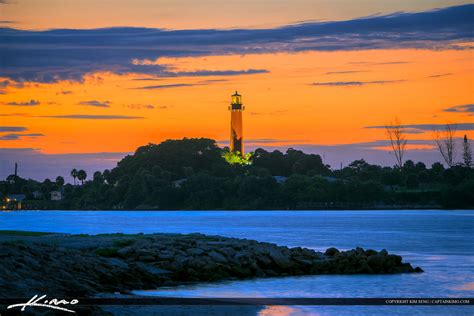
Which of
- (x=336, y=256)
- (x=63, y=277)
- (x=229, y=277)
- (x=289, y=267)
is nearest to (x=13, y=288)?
(x=63, y=277)

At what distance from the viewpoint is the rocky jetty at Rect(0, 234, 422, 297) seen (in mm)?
26906

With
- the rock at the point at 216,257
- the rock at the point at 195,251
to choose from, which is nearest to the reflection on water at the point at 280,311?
the rock at the point at 216,257

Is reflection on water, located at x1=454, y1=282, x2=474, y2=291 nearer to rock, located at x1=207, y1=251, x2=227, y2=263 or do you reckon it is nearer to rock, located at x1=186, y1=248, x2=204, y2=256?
A: rock, located at x1=207, y1=251, x2=227, y2=263

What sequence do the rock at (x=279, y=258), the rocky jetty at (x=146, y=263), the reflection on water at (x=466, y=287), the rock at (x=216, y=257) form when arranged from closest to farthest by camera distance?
1. the rocky jetty at (x=146, y=263)
2. the reflection on water at (x=466, y=287)
3. the rock at (x=216, y=257)
4. the rock at (x=279, y=258)

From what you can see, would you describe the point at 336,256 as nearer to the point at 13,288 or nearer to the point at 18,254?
the point at 18,254

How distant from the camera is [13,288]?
949 inches

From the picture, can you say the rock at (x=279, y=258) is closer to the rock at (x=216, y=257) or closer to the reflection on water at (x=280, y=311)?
the rock at (x=216, y=257)

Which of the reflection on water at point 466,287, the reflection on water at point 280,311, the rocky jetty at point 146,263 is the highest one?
the rocky jetty at point 146,263

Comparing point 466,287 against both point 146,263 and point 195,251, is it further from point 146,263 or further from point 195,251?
point 146,263

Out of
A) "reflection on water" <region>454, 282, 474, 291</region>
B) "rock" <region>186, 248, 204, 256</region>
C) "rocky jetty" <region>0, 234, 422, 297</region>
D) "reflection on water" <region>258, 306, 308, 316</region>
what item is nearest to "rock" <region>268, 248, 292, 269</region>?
"rocky jetty" <region>0, 234, 422, 297</region>

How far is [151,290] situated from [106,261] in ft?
8.15

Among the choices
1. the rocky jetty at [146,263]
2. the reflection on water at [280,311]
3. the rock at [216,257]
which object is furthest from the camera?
the rock at [216,257]

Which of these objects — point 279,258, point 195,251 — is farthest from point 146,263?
point 279,258

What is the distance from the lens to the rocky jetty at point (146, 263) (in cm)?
2691
